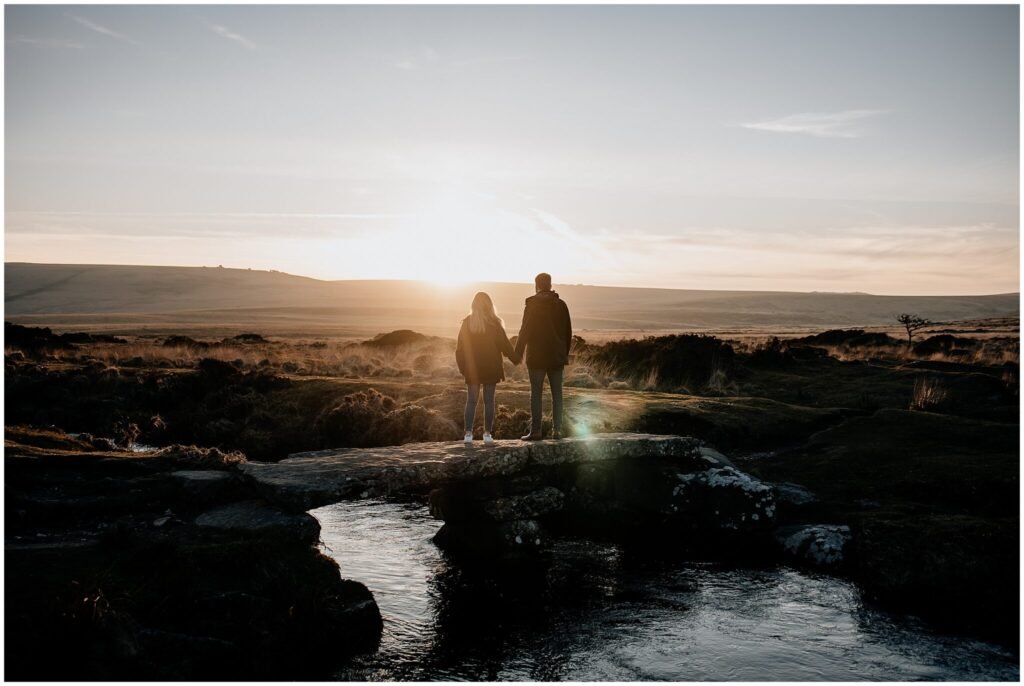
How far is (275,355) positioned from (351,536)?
94.9 ft

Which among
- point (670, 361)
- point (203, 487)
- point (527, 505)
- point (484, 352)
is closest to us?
point (203, 487)

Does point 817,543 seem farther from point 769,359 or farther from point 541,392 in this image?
point 769,359

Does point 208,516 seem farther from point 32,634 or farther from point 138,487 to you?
point 32,634

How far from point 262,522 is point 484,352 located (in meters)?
4.73

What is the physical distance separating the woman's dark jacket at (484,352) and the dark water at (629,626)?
3413mm

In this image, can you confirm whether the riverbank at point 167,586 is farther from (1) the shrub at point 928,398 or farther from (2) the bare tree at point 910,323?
Result: (2) the bare tree at point 910,323

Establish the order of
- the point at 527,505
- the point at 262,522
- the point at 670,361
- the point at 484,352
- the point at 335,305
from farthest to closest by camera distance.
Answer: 1. the point at 335,305
2. the point at 670,361
3. the point at 527,505
4. the point at 484,352
5. the point at 262,522

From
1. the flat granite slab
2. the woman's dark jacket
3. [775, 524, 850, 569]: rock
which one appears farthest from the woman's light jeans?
[775, 524, 850, 569]: rock

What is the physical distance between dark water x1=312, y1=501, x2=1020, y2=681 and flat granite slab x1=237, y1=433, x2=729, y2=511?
170 centimetres

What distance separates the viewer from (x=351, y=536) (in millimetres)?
15375

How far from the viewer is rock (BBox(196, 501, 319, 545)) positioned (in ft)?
40.7

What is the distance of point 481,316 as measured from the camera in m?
14.3

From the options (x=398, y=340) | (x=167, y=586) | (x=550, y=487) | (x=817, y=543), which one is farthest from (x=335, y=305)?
(x=167, y=586)

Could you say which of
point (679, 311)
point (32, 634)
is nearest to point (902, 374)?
point (32, 634)
